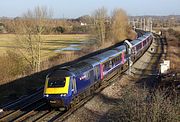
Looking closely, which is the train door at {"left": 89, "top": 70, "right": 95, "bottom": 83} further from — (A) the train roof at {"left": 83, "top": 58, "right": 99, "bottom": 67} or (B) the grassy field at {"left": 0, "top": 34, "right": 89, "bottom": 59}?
(B) the grassy field at {"left": 0, "top": 34, "right": 89, "bottom": 59}

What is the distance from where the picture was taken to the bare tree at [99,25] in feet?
215

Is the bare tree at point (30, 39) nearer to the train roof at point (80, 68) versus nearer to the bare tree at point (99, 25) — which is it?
the train roof at point (80, 68)

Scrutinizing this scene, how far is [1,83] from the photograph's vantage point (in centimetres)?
2578

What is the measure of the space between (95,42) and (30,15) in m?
25.1

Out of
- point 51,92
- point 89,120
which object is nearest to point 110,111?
point 89,120

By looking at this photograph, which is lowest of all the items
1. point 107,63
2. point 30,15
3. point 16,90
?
point 16,90

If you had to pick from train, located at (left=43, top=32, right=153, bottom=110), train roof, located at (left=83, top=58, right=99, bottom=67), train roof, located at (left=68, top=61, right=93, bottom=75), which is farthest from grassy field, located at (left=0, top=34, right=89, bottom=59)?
train roof, located at (left=68, top=61, right=93, bottom=75)

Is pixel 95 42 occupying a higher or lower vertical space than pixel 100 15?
lower

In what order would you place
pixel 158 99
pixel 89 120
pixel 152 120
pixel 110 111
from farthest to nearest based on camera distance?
pixel 110 111 < pixel 89 120 < pixel 158 99 < pixel 152 120

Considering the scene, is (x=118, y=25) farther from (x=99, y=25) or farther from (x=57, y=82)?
(x=57, y=82)

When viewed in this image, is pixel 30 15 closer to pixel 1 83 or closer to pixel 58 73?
pixel 1 83

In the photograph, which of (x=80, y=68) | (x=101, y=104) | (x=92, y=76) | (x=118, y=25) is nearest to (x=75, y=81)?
(x=80, y=68)

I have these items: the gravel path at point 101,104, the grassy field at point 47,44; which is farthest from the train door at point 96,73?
the grassy field at point 47,44

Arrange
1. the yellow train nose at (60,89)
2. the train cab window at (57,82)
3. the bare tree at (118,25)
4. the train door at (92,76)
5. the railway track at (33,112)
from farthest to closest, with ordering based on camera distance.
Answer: the bare tree at (118,25), the train door at (92,76), the train cab window at (57,82), the yellow train nose at (60,89), the railway track at (33,112)
